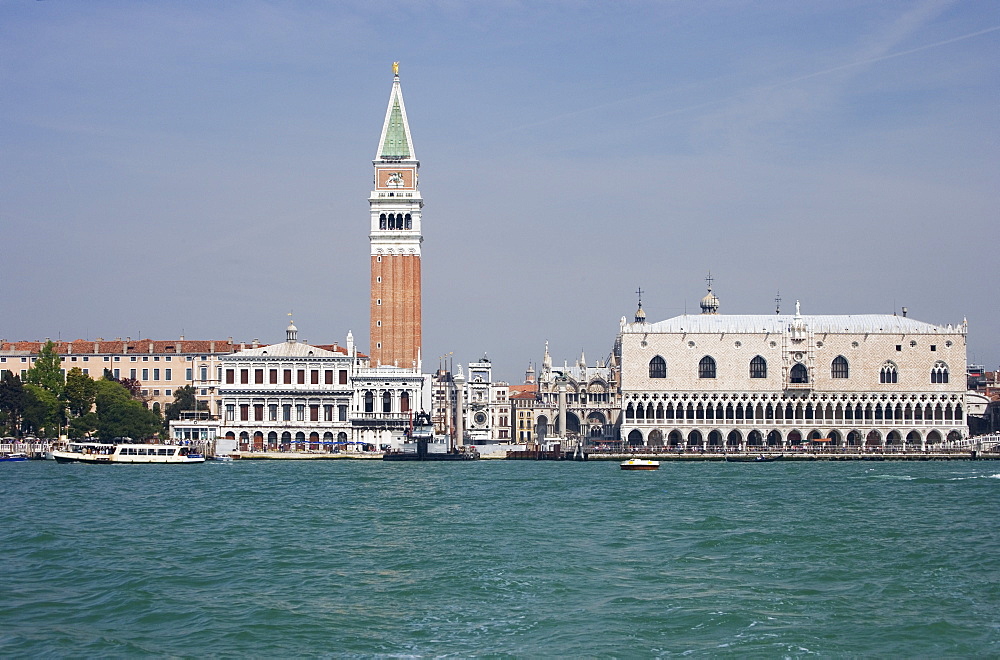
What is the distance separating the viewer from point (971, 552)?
88.2ft

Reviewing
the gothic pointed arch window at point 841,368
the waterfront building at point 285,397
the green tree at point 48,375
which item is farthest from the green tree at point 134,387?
the gothic pointed arch window at point 841,368

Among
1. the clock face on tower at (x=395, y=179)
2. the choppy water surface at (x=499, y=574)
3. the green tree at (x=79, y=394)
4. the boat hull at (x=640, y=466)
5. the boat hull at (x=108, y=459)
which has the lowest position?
the choppy water surface at (x=499, y=574)

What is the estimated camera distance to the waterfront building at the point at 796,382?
83438 mm

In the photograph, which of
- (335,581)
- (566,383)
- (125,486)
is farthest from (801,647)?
(566,383)

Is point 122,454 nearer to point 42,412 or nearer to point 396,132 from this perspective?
point 42,412

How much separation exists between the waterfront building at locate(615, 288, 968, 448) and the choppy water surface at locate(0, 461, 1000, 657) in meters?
39.3

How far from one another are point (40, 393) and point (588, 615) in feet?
210

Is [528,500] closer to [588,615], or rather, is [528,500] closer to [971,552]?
[971,552]

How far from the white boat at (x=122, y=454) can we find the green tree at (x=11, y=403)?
17.3ft

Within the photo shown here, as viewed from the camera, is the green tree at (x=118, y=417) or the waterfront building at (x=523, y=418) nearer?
the green tree at (x=118, y=417)

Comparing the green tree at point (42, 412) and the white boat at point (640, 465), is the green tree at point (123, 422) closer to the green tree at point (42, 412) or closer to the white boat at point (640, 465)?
the green tree at point (42, 412)

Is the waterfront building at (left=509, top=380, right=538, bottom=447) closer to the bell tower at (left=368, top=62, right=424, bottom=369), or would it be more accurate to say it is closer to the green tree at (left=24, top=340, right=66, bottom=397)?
the bell tower at (left=368, top=62, right=424, bottom=369)

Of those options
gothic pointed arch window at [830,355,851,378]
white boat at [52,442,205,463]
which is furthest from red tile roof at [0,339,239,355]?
gothic pointed arch window at [830,355,851,378]

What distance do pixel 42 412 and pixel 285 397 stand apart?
1561cm
